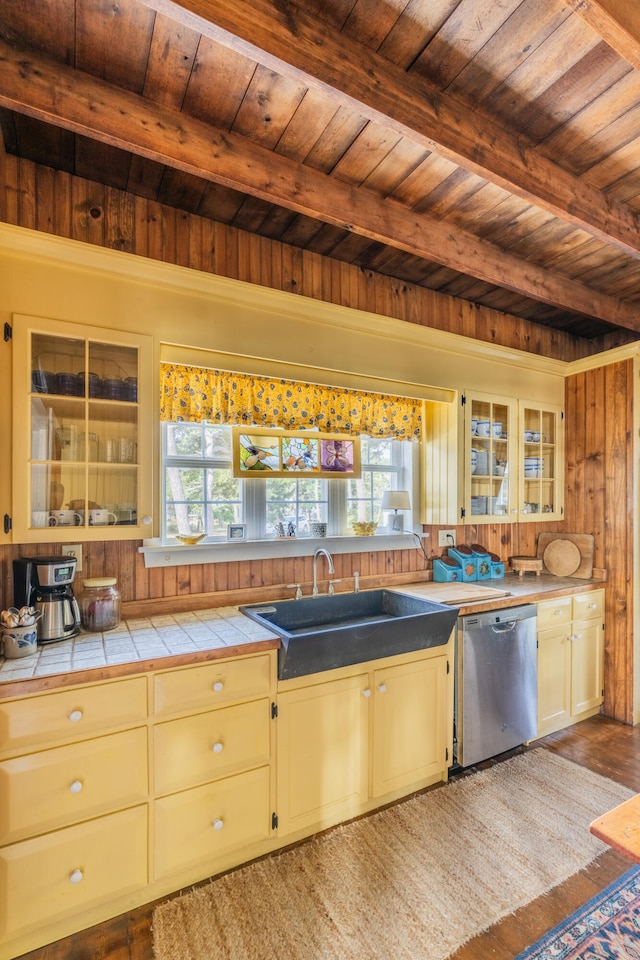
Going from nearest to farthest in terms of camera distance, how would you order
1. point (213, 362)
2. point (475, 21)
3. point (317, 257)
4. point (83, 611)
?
point (475, 21)
point (83, 611)
point (213, 362)
point (317, 257)

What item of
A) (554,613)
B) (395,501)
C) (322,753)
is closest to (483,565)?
(554,613)

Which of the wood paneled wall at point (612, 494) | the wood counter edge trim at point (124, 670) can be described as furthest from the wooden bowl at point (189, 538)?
the wood paneled wall at point (612, 494)

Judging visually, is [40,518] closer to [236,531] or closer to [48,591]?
[48,591]

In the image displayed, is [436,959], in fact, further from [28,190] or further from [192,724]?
→ [28,190]

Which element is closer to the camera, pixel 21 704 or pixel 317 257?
pixel 21 704

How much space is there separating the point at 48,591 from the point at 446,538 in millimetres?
2354

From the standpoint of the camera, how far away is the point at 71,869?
1535 mm

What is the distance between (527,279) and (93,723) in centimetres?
299

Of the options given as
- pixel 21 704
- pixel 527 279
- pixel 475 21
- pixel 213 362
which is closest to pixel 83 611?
pixel 21 704

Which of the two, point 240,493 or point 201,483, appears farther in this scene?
point 240,493

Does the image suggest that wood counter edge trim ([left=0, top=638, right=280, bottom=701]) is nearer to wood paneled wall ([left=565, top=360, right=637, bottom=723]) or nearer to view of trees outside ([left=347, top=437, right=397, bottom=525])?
view of trees outside ([left=347, top=437, right=397, bottom=525])

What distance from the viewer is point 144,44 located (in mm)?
1428

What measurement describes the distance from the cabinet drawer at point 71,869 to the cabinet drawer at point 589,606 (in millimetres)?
2685

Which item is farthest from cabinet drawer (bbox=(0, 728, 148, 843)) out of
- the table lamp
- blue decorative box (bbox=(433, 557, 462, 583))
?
blue decorative box (bbox=(433, 557, 462, 583))
